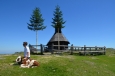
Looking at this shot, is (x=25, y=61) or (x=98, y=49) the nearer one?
(x=25, y=61)

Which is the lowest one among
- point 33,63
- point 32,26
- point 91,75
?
point 91,75

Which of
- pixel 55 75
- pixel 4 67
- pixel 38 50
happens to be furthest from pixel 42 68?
pixel 38 50

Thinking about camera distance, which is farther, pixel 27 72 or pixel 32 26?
pixel 32 26

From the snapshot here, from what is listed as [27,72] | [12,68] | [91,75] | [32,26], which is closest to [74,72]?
[91,75]

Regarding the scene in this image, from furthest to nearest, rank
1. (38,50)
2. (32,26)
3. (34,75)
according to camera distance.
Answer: (32,26), (38,50), (34,75)

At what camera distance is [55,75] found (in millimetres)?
14172

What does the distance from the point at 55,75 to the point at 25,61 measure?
350 centimetres

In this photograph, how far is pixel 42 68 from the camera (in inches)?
621

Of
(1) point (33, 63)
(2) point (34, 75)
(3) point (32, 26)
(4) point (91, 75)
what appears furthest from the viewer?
(3) point (32, 26)

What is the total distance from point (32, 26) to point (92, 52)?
22536 millimetres

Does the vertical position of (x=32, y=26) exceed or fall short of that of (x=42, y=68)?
it exceeds it

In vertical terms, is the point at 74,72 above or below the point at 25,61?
below

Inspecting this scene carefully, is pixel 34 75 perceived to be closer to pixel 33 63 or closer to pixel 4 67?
pixel 33 63

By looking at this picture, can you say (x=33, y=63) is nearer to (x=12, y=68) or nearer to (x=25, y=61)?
(x=25, y=61)
